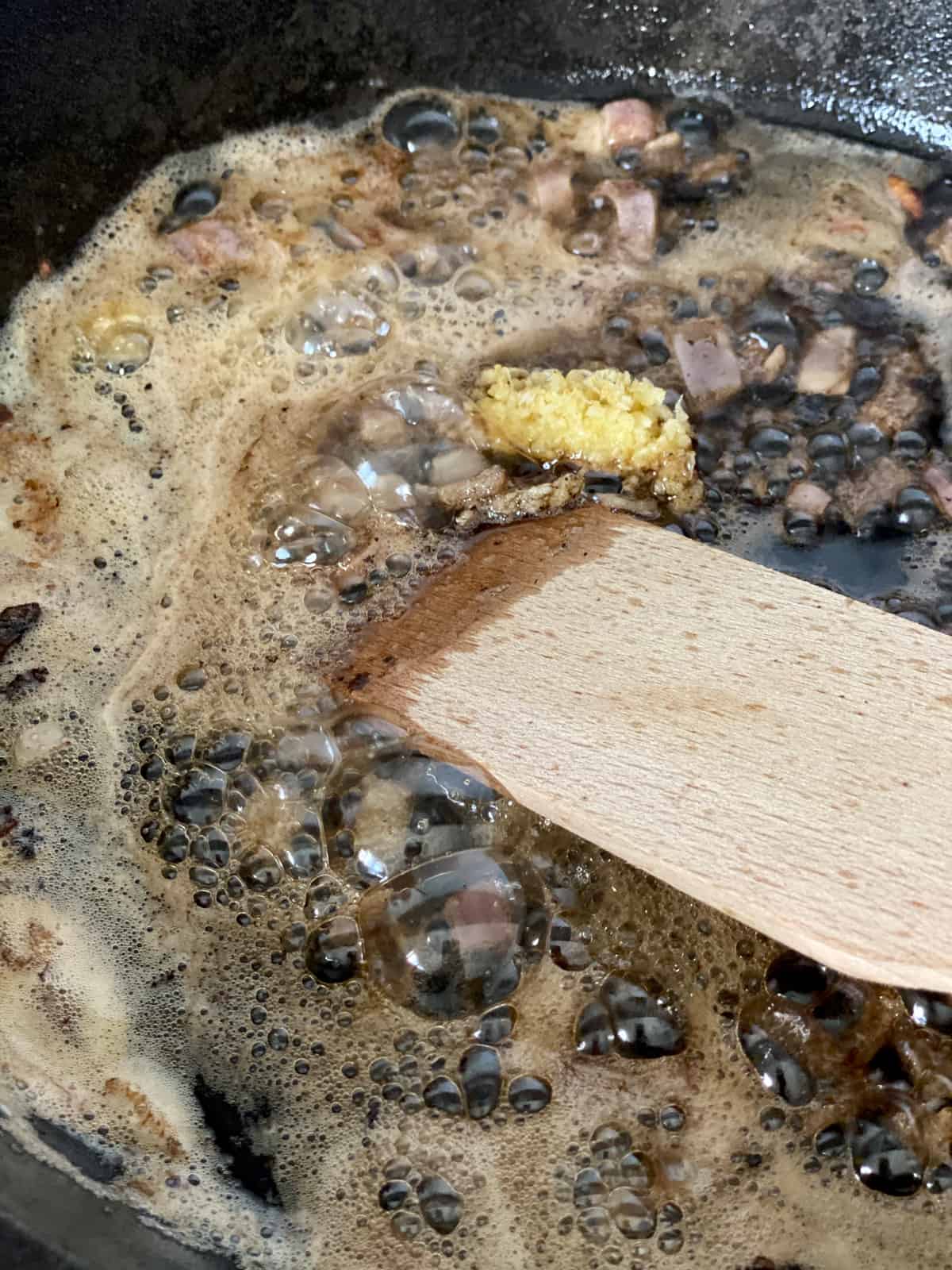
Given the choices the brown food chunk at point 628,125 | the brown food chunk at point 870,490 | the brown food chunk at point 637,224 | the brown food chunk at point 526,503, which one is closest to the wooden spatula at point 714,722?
the brown food chunk at point 526,503

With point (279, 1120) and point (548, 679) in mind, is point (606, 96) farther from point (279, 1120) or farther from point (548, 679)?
point (279, 1120)

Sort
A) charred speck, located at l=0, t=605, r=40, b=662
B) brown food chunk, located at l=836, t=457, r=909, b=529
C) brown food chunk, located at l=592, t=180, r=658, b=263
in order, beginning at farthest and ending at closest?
brown food chunk, located at l=592, t=180, r=658, b=263 < brown food chunk, located at l=836, t=457, r=909, b=529 < charred speck, located at l=0, t=605, r=40, b=662

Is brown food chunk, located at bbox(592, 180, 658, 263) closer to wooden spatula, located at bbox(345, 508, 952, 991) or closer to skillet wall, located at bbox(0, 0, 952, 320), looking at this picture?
skillet wall, located at bbox(0, 0, 952, 320)

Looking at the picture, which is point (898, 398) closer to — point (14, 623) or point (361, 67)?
point (361, 67)

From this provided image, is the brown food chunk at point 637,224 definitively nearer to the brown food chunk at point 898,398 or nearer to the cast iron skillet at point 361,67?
the cast iron skillet at point 361,67

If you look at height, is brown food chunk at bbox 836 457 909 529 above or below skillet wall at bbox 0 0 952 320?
below

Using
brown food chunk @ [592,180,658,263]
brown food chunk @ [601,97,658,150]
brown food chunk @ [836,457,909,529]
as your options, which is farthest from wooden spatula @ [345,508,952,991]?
brown food chunk @ [601,97,658,150]

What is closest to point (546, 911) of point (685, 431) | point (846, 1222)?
point (846, 1222)
